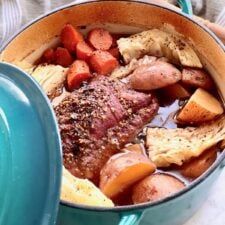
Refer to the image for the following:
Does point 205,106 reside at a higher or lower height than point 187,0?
lower

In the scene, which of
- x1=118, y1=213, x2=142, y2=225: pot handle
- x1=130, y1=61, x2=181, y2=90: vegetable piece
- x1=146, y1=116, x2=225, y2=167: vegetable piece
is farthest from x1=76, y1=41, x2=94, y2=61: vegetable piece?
x1=118, y1=213, x2=142, y2=225: pot handle

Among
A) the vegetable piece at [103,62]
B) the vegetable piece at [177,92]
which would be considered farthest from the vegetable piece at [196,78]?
the vegetable piece at [103,62]

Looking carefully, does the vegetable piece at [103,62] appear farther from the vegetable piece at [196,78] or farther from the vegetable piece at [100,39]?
the vegetable piece at [196,78]

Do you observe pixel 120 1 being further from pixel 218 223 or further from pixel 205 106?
pixel 218 223

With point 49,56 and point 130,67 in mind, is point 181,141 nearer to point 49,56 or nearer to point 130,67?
point 130,67

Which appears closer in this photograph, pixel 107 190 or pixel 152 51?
pixel 107 190

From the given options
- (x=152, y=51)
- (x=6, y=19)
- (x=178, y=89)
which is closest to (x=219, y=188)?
(x=178, y=89)
